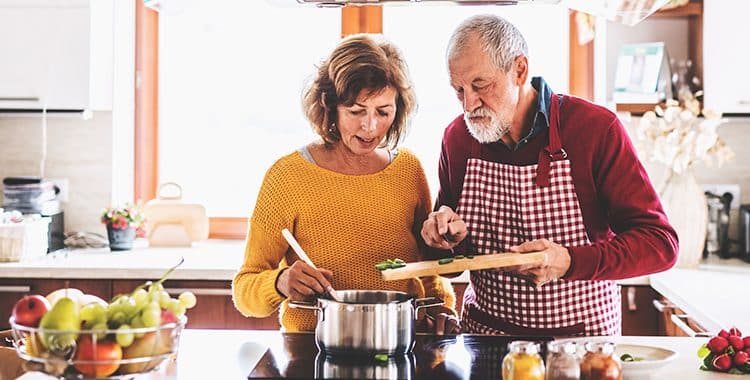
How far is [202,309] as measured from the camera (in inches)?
142

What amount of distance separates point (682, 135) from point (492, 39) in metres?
1.74

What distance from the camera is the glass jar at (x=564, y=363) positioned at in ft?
5.68

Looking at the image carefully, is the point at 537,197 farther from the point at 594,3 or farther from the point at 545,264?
the point at 594,3

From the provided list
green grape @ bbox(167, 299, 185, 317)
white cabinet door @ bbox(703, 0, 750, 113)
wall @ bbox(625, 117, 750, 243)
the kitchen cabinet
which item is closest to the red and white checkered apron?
green grape @ bbox(167, 299, 185, 317)

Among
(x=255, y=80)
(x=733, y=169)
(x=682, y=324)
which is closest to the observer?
(x=682, y=324)

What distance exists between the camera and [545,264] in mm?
2115

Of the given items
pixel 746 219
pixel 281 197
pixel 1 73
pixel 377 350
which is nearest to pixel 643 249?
pixel 377 350

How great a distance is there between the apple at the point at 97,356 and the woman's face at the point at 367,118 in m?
0.91

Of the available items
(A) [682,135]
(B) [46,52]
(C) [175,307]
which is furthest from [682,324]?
(B) [46,52]

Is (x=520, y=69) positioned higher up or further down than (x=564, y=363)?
higher up

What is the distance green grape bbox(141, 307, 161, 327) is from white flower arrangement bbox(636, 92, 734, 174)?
2.59m

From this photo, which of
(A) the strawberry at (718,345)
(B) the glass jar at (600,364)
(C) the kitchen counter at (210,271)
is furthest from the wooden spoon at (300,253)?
(C) the kitchen counter at (210,271)

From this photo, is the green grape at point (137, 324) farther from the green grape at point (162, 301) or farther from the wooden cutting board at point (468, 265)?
the wooden cutting board at point (468, 265)

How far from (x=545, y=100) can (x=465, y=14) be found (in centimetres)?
205
